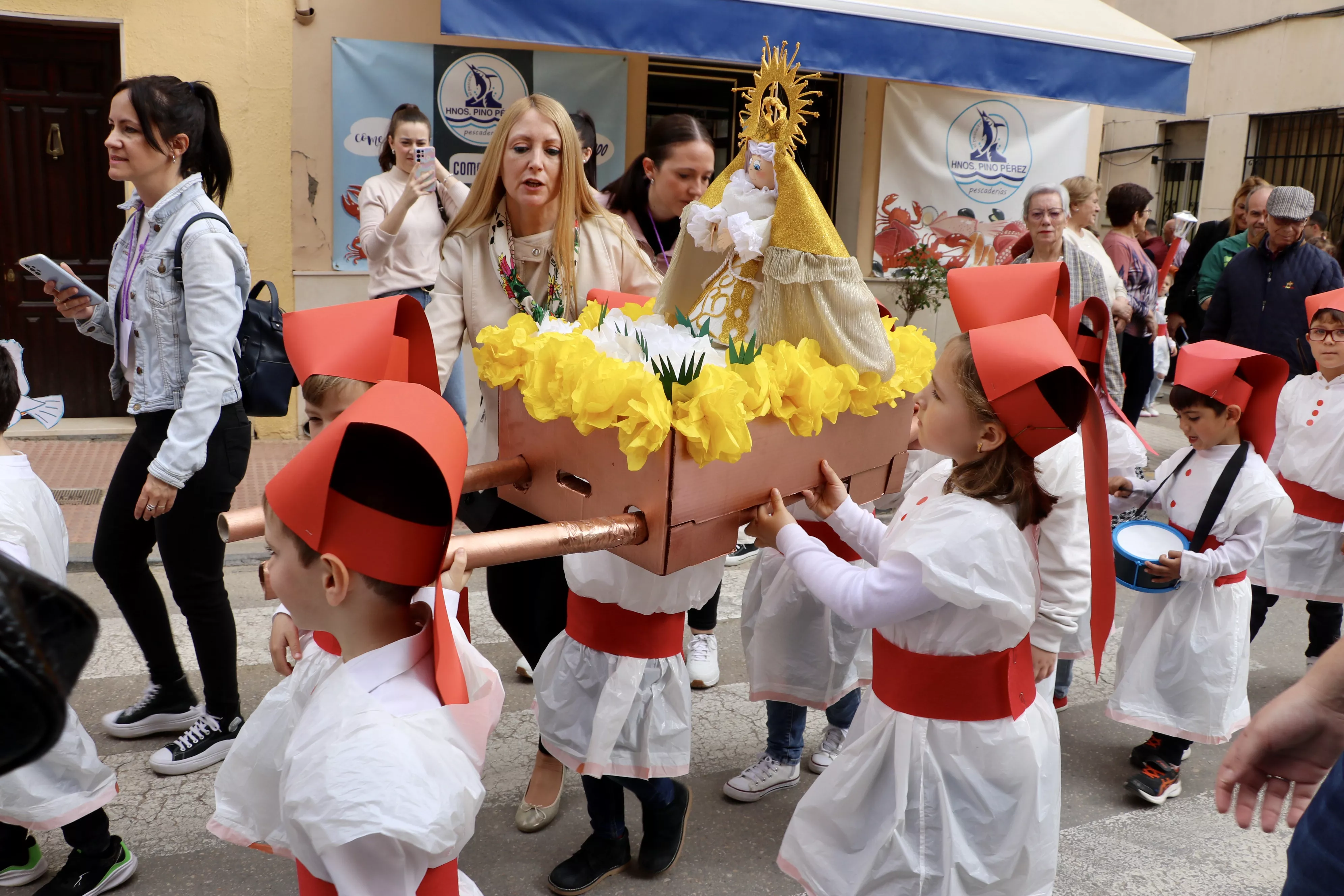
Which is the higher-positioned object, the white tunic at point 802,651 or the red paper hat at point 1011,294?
the red paper hat at point 1011,294

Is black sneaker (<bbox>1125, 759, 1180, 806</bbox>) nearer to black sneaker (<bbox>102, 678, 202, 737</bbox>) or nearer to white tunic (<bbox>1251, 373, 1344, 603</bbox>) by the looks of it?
white tunic (<bbox>1251, 373, 1344, 603</bbox>)

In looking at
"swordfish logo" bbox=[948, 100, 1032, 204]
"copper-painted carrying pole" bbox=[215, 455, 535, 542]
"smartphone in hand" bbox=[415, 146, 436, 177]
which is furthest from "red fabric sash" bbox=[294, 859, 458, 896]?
"swordfish logo" bbox=[948, 100, 1032, 204]

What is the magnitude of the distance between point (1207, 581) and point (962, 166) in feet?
20.7

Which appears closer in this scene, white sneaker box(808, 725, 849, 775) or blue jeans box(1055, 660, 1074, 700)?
white sneaker box(808, 725, 849, 775)

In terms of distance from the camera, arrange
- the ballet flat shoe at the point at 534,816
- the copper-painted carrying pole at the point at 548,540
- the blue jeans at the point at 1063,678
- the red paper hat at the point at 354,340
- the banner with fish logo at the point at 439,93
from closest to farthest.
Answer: the copper-painted carrying pole at the point at 548,540
the red paper hat at the point at 354,340
the ballet flat shoe at the point at 534,816
the blue jeans at the point at 1063,678
the banner with fish logo at the point at 439,93

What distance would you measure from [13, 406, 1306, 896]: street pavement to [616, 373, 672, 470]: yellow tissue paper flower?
4.18 feet

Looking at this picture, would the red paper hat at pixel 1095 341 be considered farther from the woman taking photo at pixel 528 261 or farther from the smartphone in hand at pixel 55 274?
the smartphone in hand at pixel 55 274

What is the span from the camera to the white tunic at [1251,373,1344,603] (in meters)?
3.92

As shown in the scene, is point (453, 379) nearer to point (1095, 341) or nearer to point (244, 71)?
point (1095, 341)

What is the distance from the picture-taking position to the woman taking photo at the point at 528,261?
9.11ft

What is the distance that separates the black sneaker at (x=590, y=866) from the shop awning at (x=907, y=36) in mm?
4968

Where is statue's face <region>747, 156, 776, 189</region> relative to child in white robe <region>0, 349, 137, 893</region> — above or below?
above

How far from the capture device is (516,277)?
9.37 ft

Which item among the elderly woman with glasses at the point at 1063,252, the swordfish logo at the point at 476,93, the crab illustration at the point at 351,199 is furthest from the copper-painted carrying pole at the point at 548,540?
the swordfish logo at the point at 476,93
